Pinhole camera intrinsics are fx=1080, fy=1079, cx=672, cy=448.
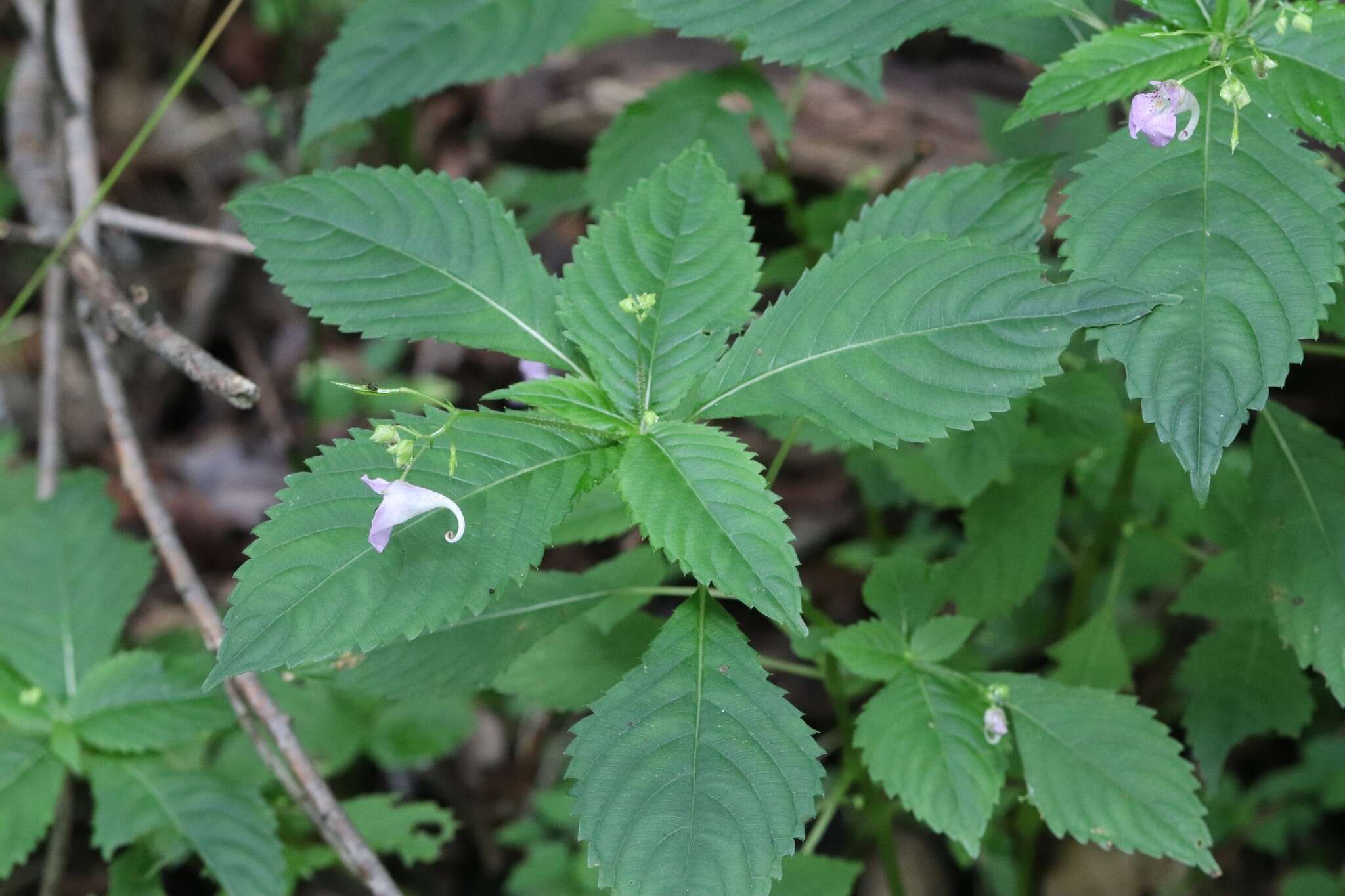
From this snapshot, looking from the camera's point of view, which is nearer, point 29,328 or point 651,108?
point 651,108

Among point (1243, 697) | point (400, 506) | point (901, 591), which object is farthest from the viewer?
point (1243, 697)

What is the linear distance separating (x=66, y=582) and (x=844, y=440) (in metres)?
1.81

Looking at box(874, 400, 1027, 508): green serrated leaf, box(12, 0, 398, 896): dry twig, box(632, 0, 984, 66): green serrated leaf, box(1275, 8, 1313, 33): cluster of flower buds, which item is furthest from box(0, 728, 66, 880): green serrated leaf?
box(1275, 8, 1313, 33): cluster of flower buds

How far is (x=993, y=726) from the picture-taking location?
5.83 feet

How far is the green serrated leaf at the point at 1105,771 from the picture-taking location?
1.68m

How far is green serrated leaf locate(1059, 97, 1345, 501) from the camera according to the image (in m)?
1.43

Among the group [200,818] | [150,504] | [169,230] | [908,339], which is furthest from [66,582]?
[908,339]

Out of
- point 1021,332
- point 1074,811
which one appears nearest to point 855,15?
point 1021,332

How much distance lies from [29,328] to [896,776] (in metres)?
4.06

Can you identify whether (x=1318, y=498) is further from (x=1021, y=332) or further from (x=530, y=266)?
(x=530, y=266)

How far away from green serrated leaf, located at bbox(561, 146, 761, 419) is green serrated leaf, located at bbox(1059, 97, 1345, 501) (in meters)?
0.50

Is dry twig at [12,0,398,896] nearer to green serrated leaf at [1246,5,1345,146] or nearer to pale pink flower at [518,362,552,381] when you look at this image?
pale pink flower at [518,362,552,381]

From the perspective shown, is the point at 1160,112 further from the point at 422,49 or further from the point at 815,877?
the point at 422,49

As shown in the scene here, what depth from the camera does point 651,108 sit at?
8.45ft
